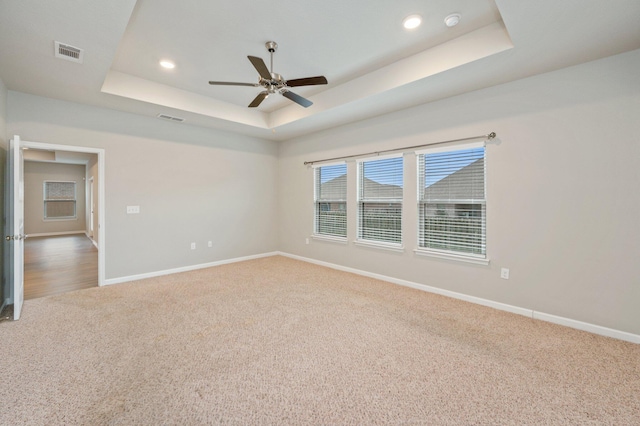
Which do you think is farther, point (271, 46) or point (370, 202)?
point (370, 202)

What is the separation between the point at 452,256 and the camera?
145 inches

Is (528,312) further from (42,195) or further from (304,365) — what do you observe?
(42,195)

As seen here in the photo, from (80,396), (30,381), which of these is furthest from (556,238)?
(30,381)

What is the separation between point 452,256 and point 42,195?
13.2 m

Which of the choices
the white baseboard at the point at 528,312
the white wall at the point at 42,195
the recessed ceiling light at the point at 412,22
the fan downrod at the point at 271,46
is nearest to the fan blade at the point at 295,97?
the fan downrod at the point at 271,46

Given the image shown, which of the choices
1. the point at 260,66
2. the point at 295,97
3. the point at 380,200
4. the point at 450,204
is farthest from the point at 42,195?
the point at 450,204

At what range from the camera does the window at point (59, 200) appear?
31.8 feet

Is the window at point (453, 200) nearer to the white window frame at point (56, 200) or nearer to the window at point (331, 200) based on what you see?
the window at point (331, 200)

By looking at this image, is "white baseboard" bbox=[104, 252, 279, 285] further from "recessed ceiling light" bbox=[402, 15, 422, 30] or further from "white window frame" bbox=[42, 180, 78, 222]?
"white window frame" bbox=[42, 180, 78, 222]

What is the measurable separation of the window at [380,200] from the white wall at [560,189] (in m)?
0.64

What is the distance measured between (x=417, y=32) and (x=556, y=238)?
2.70 m

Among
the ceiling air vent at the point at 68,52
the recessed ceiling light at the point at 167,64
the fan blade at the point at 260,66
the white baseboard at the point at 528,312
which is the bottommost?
the white baseboard at the point at 528,312

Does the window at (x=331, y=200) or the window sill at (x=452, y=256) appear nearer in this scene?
the window sill at (x=452, y=256)

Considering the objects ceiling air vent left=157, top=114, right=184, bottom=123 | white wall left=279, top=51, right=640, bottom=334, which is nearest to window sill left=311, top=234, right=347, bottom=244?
white wall left=279, top=51, right=640, bottom=334
